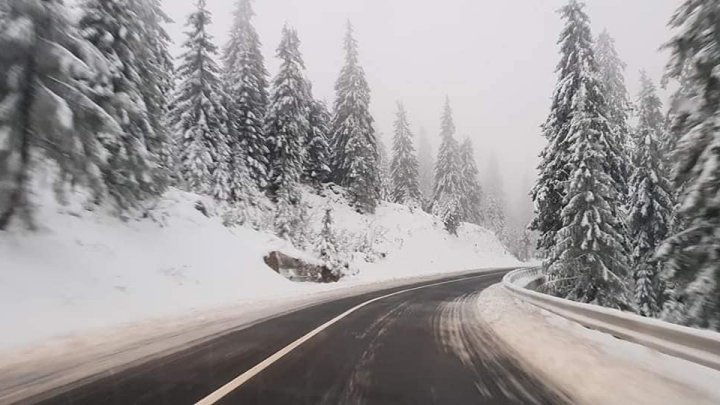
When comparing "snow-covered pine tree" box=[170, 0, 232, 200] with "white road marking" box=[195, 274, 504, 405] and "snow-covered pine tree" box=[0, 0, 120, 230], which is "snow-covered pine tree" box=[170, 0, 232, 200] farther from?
"white road marking" box=[195, 274, 504, 405]

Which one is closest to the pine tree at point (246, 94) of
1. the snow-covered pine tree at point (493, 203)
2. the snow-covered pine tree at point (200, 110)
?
the snow-covered pine tree at point (200, 110)

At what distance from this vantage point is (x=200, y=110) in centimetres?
2562

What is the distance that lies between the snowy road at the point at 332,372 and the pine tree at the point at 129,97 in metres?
7.02

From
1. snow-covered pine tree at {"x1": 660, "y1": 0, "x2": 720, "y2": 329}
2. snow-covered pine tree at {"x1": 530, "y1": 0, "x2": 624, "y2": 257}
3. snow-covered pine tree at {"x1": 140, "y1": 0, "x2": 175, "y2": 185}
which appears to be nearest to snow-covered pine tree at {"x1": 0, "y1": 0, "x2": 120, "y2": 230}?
snow-covered pine tree at {"x1": 140, "y1": 0, "x2": 175, "y2": 185}

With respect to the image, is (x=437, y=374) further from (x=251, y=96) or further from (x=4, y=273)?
(x=251, y=96)

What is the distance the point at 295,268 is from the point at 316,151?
2329 centimetres

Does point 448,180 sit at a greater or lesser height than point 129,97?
greater

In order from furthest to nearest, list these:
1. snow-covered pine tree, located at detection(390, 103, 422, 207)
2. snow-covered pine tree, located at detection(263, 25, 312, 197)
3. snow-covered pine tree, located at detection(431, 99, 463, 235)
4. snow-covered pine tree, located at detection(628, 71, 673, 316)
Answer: snow-covered pine tree, located at detection(390, 103, 422, 207) → snow-covered pine tree, located at detection(431, 99, 463, 235) → snow-covered pine tree, located at detection(263, 25, 312, 197) → snow-covered pine tree, located at detection(628, 71, 673, 316)

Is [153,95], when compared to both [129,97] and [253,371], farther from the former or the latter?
[253,371]

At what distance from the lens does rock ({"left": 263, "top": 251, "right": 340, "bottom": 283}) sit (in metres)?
20.4

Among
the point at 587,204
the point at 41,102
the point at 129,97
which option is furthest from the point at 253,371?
the point at 587,204

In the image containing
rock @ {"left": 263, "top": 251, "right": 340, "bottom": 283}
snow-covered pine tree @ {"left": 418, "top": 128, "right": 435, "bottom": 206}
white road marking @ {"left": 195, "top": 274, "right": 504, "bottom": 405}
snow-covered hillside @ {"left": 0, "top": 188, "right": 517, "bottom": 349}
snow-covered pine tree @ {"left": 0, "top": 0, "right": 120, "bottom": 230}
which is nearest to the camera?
white road marking @ {"left": 195, "top": 274, "right": 504, "bottom": 405}

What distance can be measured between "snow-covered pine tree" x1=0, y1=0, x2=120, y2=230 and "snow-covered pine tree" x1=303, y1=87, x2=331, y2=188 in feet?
104

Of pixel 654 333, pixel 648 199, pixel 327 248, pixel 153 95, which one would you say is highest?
pixel 153 95
